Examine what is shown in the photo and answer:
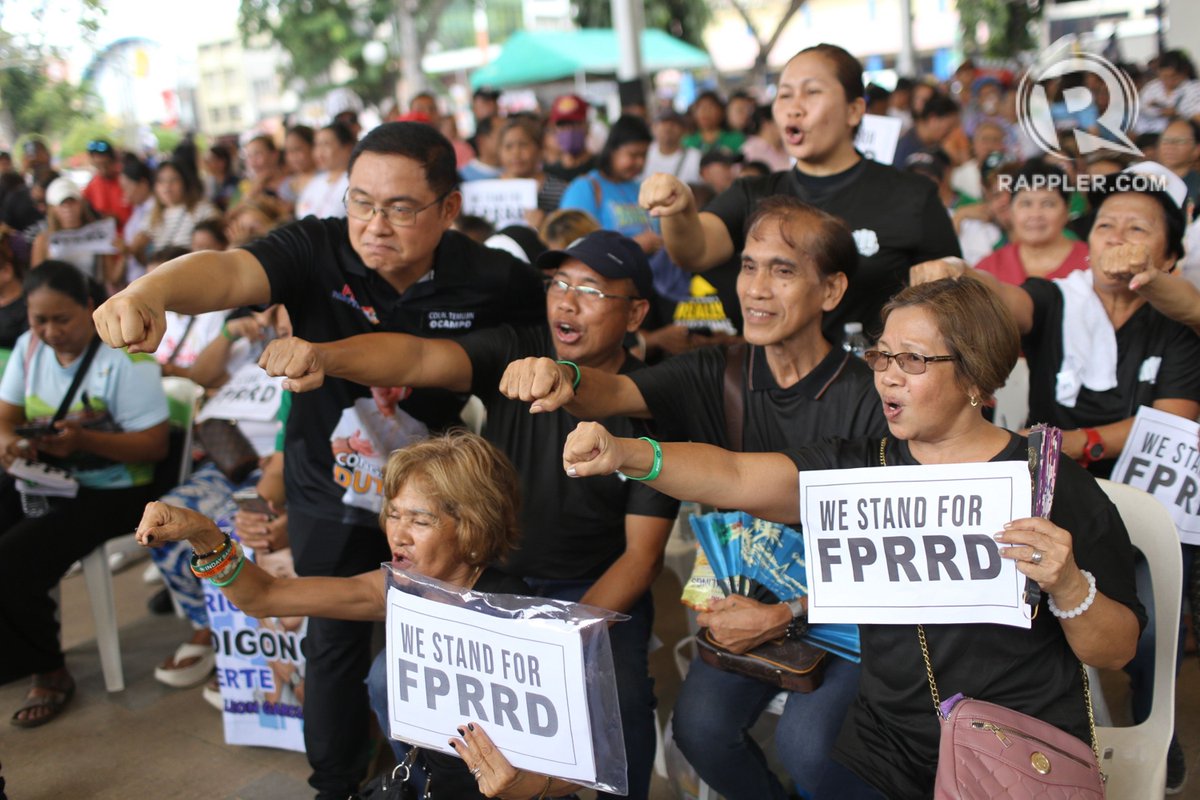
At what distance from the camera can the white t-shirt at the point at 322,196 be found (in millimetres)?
7094

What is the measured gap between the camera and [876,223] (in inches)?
133

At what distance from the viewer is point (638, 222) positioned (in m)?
5.77

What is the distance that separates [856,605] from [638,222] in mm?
3788

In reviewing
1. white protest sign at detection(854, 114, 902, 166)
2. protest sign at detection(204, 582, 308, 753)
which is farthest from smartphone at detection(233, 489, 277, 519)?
white protest sign at detection(854, 114, 902, 166)

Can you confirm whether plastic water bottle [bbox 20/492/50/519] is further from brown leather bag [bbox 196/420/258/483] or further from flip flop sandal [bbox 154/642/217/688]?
flip flop sandal [bbox 154/642/217/688]

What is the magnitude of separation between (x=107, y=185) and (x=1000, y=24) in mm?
21940

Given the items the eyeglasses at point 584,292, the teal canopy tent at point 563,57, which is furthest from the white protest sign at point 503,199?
the teal canopy tent at point 563,57

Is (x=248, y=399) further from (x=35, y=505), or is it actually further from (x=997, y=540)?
(x=997, y=540)

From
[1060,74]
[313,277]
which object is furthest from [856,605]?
[1060,74]

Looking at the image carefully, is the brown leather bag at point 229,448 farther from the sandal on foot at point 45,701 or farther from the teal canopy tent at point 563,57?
the teal canopy tent at point 563,57

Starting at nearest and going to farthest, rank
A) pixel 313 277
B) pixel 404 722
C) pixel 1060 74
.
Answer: pixel 404 722 → pixel 313 277 → pixel 1060 74

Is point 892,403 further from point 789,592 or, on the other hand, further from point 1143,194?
point 1143,194

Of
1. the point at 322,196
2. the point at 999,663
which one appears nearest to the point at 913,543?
the point at 999,663

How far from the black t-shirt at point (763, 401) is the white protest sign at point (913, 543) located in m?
0.42
